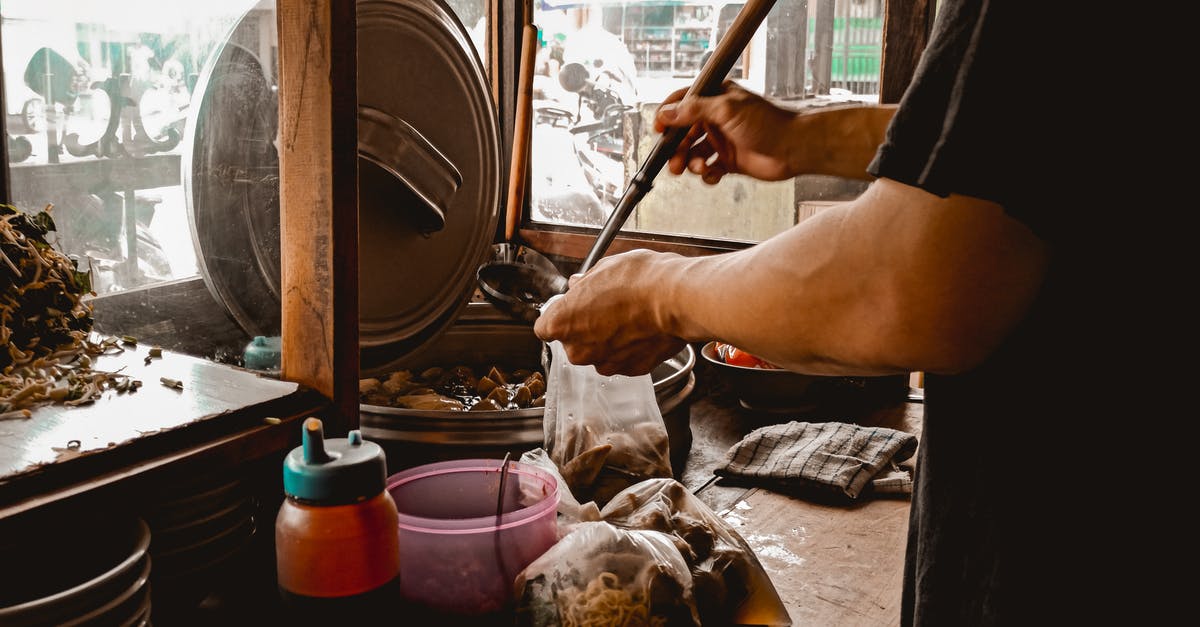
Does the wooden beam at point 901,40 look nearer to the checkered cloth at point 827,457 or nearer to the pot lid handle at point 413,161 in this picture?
the checkered cloth at point 827,457

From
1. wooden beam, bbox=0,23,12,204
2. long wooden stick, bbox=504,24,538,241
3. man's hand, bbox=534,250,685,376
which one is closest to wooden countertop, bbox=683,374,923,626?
man's hand, bbox=534,250,685,376

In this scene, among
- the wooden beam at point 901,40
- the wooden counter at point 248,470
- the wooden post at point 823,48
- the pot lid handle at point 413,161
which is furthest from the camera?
the wooden post at point 823,48

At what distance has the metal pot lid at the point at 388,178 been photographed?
176 cm

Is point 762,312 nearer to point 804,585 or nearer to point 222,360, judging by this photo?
point 804,585

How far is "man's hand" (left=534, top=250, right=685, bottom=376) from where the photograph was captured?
3.92 feet

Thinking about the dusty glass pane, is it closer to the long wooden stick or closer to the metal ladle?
the metal ladle

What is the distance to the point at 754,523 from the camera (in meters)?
1.96

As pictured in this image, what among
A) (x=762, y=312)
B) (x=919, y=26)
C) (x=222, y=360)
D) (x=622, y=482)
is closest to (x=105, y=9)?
(x=222, y=360)

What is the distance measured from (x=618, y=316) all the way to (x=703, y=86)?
2.51ft

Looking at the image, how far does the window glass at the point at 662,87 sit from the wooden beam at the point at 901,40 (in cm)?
11

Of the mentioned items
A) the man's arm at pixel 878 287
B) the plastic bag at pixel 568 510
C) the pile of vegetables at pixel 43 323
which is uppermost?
the man's arm at pixel 878 287

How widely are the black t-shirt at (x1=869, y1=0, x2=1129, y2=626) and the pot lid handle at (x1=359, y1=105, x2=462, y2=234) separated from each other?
1.29 m

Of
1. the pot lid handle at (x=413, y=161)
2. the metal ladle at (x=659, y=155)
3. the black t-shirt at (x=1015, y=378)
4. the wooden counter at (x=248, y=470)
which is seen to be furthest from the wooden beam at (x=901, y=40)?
the black t-shirt at (x=1015, y=378)

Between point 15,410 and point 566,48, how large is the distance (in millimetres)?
2798
